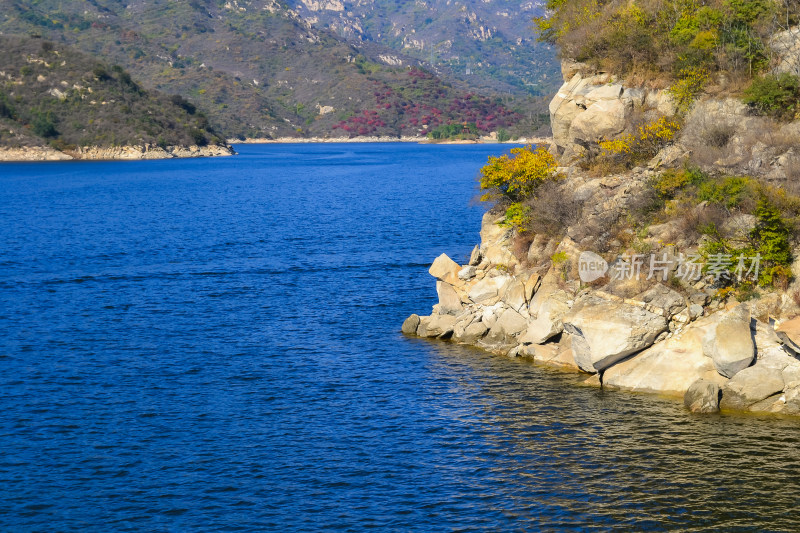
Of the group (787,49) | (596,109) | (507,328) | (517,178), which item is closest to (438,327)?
(507,328)

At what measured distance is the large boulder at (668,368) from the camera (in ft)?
108

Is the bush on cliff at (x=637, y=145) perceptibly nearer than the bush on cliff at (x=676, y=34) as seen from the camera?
Yes

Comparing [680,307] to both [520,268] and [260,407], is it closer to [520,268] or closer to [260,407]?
[520,268]

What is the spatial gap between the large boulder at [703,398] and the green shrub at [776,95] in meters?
18.7

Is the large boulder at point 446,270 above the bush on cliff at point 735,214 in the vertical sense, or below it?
below

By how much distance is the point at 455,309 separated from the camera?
43594 mm

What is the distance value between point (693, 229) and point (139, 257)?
1805 inches

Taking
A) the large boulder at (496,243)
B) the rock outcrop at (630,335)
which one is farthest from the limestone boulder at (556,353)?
the large boulder at (496,243)

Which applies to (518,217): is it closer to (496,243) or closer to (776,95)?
(496,243)

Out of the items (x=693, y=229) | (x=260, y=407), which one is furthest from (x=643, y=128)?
(x=260, y=407)

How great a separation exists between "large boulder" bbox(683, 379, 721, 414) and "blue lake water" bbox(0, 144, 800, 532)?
591mm

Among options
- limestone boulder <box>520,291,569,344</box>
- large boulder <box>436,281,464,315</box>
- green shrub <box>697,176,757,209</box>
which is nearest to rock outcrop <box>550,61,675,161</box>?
green shrub <box>697,176,757,209</box>

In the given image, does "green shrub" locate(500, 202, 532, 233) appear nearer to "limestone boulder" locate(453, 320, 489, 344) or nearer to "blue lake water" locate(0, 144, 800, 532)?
"limestone boulder" locate(453, 320, 489, 344)

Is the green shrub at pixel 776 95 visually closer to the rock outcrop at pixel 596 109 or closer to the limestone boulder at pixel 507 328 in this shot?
the rock outcrop at pixel 596 109
